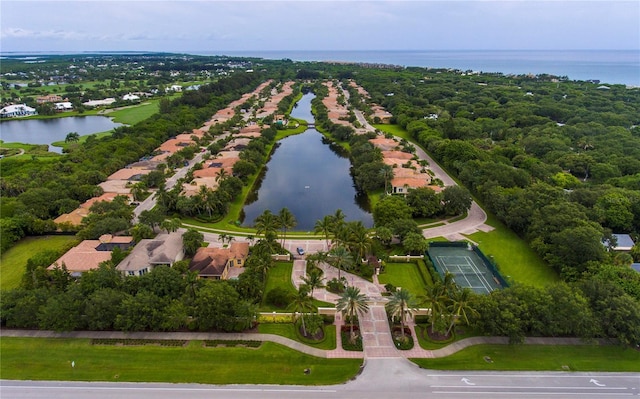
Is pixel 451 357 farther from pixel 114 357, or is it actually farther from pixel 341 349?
pixel 114 357

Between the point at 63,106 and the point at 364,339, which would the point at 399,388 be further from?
the point at 63,106

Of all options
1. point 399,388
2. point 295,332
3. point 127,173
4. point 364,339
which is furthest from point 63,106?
point 399,388

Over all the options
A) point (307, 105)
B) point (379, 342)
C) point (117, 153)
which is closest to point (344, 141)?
point (117, 153)

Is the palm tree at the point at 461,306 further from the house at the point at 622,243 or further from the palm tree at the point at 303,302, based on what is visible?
the house at the point at 622,243

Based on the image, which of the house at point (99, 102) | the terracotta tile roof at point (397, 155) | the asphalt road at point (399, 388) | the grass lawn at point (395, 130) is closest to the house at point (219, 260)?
the asphalt road at point (399, 388)

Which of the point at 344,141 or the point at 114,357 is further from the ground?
the point at 344,141

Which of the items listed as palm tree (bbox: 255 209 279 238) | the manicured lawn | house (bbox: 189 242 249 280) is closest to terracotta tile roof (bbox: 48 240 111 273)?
house (bbox: 189 242 249 280)
